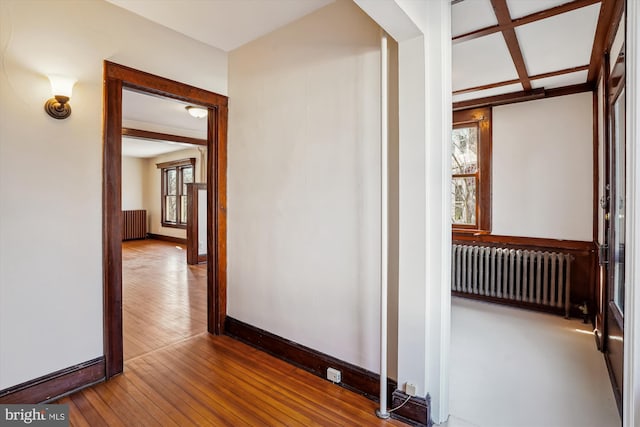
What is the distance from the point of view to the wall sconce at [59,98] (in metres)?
2.10

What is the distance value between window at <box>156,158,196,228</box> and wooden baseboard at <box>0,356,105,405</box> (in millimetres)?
6968

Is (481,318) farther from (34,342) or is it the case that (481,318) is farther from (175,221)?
(175,221)

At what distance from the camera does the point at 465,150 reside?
177 inches

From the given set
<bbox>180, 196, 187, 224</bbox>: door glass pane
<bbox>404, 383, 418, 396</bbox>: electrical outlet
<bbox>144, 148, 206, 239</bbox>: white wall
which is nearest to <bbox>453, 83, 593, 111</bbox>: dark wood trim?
<bbox>404, 383, 418, 396</bbox>: electrical outlet

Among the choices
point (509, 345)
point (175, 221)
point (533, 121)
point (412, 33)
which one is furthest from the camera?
point (175, 221)

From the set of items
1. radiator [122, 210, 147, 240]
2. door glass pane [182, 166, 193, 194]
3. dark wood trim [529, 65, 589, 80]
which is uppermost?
dark wood trim [529, 65, 589, 80]

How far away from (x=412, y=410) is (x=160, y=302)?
→ 343cm

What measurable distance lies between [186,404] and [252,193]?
1.66 metres

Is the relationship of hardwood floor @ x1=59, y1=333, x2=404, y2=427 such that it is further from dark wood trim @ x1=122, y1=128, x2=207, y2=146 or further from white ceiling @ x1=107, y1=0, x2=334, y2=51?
dark wood trim @ x1=122, y1=128, x2=207, y2=146

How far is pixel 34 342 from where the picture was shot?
207cm

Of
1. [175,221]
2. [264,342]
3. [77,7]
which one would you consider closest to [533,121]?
[264,342]

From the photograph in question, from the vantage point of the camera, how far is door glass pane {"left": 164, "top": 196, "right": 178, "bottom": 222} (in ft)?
31.6

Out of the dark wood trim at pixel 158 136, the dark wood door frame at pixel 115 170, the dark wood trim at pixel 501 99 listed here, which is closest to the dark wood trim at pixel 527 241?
the dark wood trim at pixel 501 99

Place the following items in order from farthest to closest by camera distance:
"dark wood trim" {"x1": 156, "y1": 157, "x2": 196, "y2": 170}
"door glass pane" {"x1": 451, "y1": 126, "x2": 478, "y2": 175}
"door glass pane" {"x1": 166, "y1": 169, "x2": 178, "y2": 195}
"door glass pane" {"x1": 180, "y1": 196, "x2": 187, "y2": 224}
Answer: "door glass pane" {"x1": 166, "y1": 169, "x2": 178, "y2": 195} < "door glass pane" {"x1": 180, "y1": 196, "x2": 187, "y2": 224} < "dark wood trim" {"x1": 156, "y1": 157, "x2": 196, "y2": 170} < "door glass pane" {"x1": 451, "y1": 126, "x2": 478, "y2": 175}
